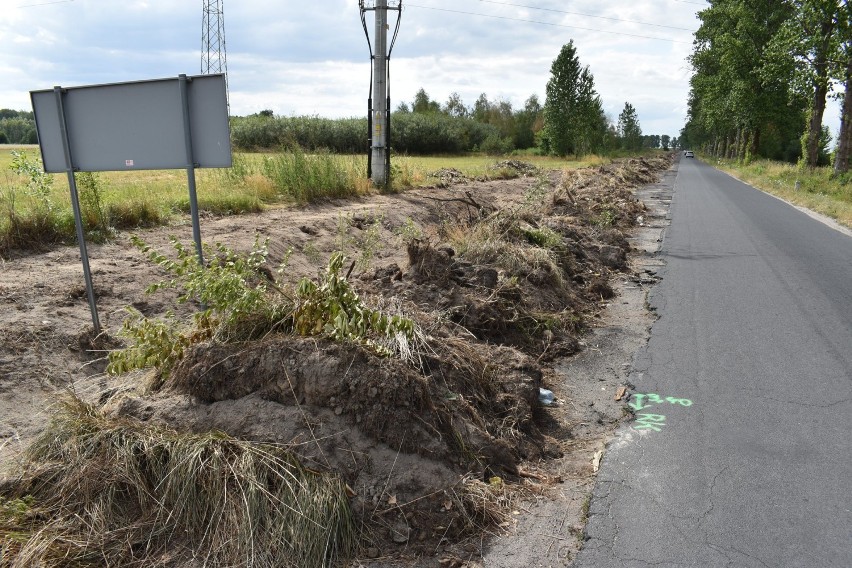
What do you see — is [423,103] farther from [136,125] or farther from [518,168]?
[136,125]

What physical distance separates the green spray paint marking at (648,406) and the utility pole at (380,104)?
11198 mm

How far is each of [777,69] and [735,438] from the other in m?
33.3

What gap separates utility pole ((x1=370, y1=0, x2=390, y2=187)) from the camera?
48.7 ft

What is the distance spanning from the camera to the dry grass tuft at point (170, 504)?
2953 mm

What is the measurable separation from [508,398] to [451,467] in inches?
39.1

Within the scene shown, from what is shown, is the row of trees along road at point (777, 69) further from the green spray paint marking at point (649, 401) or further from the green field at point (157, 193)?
the green spray paint marking at point (649, 401)

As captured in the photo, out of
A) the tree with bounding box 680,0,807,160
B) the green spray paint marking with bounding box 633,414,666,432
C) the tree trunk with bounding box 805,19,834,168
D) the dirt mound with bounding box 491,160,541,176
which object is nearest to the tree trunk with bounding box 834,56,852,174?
the tree trunk with bounding box 805,19,834,168

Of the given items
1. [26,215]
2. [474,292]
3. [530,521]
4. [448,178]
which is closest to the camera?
[530,521]

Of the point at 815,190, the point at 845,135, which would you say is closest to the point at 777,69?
the point at 845,135

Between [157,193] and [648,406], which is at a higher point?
[157,193]

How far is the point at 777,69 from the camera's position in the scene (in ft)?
102

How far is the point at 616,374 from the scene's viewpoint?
218 inches

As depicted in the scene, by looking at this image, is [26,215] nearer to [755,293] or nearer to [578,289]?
[578,289]

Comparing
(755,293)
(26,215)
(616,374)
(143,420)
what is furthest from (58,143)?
(755,293)
